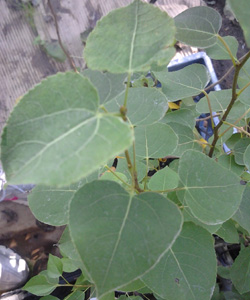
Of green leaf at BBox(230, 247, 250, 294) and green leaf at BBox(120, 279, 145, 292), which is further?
green leaf at BBox(230, 247, 250, 294)

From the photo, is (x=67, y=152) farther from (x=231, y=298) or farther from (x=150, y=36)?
(x=231, y=298)

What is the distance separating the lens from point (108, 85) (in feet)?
1.53

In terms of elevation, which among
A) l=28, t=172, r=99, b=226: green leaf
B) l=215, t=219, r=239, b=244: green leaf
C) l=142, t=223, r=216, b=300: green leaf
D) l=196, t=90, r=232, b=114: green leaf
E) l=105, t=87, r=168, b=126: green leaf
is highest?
l=105, t=87, r=168, b=126: green leaf

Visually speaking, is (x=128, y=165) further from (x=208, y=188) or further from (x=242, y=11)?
(x=242, y=11)

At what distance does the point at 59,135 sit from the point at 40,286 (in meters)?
0.72

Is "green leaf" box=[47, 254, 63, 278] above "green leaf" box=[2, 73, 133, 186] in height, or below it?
below

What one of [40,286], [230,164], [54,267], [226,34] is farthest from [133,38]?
[226,34]

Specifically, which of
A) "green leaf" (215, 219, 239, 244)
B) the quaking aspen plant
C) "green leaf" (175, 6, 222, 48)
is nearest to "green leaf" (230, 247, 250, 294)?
"green leaf" (215, 219, 239, 244)

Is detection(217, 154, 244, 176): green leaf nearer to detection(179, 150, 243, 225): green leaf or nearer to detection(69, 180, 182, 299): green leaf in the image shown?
detection(179, 150, 243, 225): green leaf

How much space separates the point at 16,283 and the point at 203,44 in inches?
46.5

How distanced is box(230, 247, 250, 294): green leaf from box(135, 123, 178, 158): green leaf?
16.4 inches

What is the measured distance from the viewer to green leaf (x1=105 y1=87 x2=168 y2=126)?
546 mm

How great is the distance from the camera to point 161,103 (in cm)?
56

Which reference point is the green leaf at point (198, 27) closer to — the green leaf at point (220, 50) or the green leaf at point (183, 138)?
the green leaf at point (220, 50)
